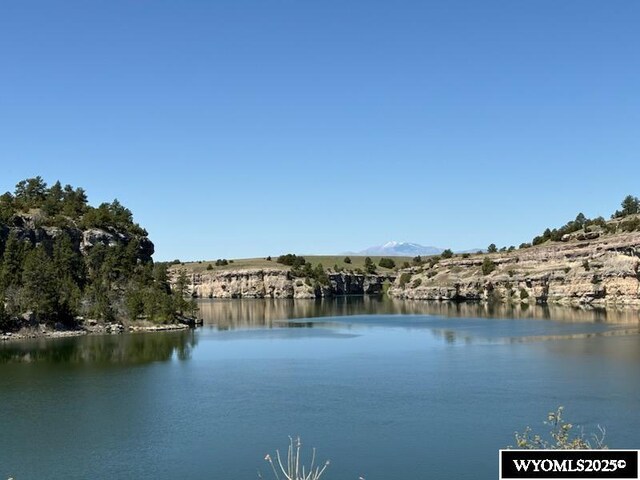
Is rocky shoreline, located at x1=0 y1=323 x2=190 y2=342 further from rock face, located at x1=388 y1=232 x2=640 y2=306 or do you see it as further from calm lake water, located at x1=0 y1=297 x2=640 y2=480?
rock face, located at x1=388 y1=232 x2=640 y2=306

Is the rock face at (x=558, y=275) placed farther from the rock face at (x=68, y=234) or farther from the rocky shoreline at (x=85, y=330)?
the rocky shoreline at (x=85, y=330)

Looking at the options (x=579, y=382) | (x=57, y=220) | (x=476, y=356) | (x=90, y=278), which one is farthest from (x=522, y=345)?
(x=57, y=220)

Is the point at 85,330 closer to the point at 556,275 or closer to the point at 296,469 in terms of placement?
the point at 296,469

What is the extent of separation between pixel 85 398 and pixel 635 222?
141255 mm

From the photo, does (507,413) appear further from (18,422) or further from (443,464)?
(18,422)

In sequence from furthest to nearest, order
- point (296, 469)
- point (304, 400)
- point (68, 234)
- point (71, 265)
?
point (68, 234) → point (71, 265) → point (304, 400) → point (296, 469)

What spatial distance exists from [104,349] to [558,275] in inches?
4451

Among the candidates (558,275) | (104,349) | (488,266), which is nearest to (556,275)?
(558,275)

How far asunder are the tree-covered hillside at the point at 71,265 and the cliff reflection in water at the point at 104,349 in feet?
28.6

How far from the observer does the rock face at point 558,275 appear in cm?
14438

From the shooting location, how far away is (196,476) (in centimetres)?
3175

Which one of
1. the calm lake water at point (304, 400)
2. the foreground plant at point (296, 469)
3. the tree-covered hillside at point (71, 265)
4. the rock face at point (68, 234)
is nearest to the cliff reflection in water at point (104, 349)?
the calm lake water at point (304, 400)

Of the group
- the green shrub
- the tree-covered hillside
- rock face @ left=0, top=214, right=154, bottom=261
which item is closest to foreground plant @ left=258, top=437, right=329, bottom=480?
the tree-covered hillside

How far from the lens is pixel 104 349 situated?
79688 mm
